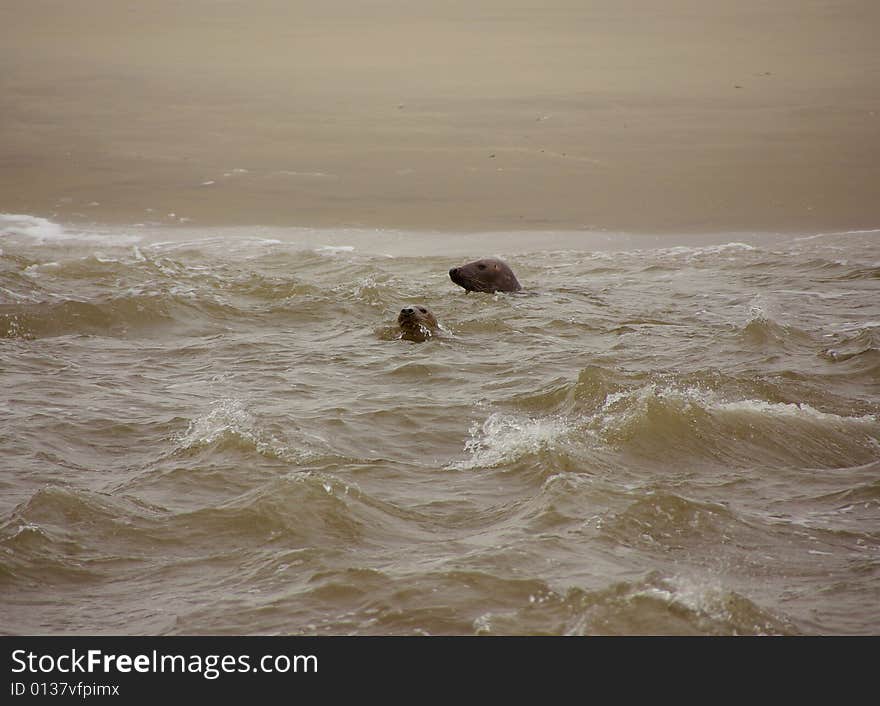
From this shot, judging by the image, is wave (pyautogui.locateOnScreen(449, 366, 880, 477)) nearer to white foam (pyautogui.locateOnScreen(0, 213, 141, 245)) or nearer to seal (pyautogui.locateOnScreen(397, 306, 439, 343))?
seal (pyautogui.locateOnScreen(397, 306, 439, 343))

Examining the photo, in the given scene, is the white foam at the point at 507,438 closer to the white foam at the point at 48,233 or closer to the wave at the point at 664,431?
the wave at the point at 664,431

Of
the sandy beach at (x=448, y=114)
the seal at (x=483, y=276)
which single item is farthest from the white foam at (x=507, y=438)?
the sandy beach at (x=448, y=114)

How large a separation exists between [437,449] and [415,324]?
2.23m

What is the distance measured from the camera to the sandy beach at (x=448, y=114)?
12.9 meters

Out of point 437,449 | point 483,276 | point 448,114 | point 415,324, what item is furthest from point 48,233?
point 437,449

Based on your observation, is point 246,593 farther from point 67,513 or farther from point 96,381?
point 96,381

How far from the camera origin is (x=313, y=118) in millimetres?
16438

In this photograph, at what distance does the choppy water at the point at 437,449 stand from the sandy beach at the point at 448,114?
264cm

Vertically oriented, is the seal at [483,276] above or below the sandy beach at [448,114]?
below

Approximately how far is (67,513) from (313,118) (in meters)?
12.3

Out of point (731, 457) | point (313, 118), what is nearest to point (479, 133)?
point (313, 118)

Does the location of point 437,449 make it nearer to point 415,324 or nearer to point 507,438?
point 507,438

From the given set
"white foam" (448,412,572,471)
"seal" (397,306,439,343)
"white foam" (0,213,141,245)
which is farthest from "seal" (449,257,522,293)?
"white foam" (0,213,141,245)

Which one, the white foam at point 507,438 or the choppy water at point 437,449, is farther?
the white foam at point 507,438
